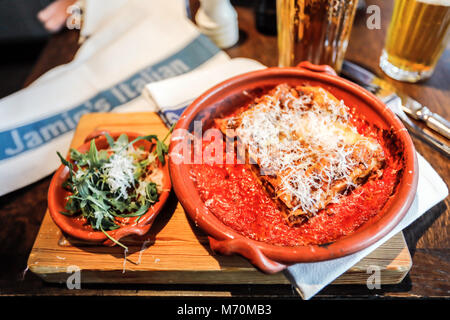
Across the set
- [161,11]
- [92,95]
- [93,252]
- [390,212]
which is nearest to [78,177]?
[93,252]

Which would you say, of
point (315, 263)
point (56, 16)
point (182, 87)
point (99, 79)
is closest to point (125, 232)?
point (315, 263)

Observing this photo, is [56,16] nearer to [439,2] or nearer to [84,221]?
[84,221]

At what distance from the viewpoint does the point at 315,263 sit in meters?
0.82

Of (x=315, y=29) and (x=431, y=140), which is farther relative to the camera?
(x=315, y=29)

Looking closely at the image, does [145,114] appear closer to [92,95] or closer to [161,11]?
[92,95]

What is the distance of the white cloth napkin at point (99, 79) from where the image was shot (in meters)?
1.27

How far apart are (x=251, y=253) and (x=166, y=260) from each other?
0.94ft

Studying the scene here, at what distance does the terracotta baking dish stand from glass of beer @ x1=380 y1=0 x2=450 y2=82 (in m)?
0.42

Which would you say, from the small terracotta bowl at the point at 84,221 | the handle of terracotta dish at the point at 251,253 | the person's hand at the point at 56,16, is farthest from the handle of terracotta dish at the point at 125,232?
the person's hand at the point at 56,16

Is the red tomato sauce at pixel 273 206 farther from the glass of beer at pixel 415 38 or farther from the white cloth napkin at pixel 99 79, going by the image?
the white cloth napkin at pixel 99 79

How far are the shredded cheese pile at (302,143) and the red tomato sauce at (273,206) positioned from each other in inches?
1.6

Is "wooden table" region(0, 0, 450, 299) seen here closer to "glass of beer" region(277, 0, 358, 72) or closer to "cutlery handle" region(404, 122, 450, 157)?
"cutlery handle" region(404, 122, 450, 157)

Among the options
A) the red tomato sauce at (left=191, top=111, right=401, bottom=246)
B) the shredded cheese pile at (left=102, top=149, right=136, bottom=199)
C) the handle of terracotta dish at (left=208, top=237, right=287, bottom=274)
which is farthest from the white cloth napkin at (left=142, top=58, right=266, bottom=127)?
the handle of terracotta dish at (left=208, top=237, right=287, bottom=274)

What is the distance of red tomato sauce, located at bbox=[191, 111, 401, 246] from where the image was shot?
2.62ft
